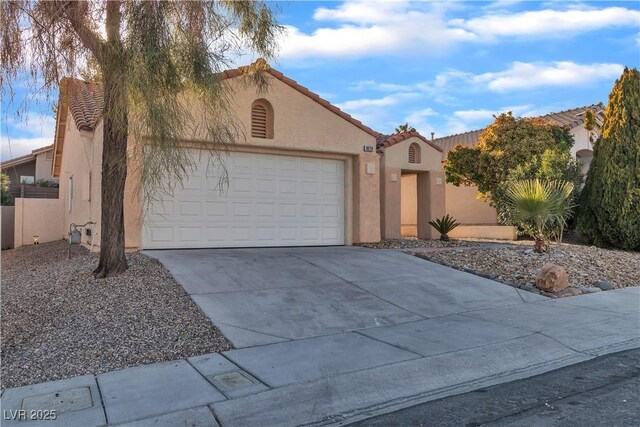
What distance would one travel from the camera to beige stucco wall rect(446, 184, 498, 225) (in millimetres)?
22750

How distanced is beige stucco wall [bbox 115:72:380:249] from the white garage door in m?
0.26

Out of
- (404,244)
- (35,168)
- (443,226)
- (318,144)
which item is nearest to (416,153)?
(443,226)

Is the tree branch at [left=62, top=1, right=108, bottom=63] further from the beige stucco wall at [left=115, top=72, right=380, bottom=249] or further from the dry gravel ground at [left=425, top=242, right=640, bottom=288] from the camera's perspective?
the dry gravel ground at [left=425, top=242, right=640, bottom=288]

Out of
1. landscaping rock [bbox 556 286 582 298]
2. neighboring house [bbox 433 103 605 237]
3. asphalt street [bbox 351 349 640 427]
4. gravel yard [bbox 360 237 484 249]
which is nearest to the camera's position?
asphalt street [bbox 351 349 640 427]

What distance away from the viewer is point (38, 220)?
19781mm

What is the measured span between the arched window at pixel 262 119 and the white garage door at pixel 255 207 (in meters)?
0.60

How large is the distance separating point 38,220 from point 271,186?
1225 cm

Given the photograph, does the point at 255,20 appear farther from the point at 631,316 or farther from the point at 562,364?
the point at 631,316

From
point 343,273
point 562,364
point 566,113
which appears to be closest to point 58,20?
point 343,273

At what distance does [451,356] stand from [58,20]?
275 inches

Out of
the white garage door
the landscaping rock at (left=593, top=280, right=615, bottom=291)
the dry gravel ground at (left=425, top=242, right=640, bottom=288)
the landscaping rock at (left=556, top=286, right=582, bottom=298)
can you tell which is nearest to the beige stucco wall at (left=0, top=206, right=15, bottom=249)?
the white garage door

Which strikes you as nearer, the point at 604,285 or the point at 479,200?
the point at 604,285

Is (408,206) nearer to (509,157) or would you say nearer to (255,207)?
(509,157)

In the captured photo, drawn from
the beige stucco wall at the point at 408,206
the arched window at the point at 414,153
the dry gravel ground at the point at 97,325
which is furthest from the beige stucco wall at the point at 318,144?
the beige stucco wall at the point at 408,206
